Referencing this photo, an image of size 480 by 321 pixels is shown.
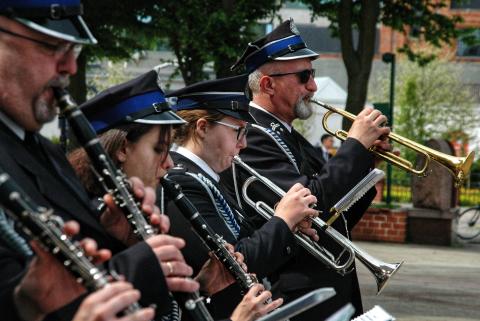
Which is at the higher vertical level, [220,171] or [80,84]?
[220,171]

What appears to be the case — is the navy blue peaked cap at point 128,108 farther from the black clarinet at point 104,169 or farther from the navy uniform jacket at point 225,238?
the black clarinet at point 104,169

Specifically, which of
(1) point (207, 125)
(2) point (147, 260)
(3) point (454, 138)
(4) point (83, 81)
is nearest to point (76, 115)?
(2) point (147, 260)

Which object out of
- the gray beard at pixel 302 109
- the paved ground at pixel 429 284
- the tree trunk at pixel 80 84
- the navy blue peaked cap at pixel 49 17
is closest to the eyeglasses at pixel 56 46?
the navy blue peaked cap at pixel 49 17

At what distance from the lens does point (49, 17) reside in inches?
96.4

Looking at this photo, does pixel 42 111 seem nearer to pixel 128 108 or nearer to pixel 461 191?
pixel 128 108

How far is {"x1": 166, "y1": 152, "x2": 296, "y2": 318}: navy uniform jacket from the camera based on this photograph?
3.57 meters

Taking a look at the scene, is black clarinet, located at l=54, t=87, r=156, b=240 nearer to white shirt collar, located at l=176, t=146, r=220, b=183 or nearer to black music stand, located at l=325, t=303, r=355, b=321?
black music stand, located at l=325, t=303, r=355, b=321

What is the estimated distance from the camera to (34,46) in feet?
7.96

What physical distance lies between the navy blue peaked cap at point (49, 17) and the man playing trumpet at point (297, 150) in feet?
7.87

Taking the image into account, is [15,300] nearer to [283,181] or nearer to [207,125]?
[207,125]

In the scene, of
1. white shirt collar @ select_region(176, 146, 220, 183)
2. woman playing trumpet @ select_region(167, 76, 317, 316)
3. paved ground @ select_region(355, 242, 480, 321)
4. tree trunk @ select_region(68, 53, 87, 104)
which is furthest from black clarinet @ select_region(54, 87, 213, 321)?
tree trunk @ select_region(68, 53, 87, 104)

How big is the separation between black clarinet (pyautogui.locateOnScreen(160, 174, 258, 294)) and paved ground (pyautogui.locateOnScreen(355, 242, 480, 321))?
6081 mm

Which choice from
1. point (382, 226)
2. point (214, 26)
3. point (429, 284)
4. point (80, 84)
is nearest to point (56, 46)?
point (429, 284)

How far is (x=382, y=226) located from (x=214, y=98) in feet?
40.3
